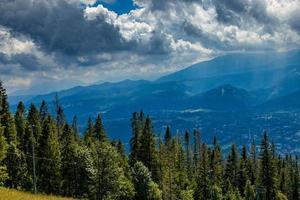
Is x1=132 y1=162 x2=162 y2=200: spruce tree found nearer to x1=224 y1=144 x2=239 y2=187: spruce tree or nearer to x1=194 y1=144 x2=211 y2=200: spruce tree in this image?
x1=194 y1=144 x2=211 y2=200: spruce tree

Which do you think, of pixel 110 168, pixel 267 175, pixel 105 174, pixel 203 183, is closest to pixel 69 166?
pixel 105 174

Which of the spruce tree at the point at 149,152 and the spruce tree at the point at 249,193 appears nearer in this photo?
the spruce tree at the point at 149,152

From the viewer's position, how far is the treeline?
73.9 metres

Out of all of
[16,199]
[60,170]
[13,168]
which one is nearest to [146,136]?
[60,170]

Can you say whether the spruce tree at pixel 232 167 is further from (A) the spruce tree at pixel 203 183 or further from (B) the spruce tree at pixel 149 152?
(B) the spruce tree at pixel 149 152

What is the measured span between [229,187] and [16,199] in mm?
97954

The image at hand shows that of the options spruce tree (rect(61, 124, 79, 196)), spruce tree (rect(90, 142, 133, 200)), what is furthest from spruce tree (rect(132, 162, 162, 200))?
spruce tree (rect(90, 142, 133, 200))

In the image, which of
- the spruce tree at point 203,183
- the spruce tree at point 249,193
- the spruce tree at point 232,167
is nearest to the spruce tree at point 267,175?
the spruce tree at point 249,193

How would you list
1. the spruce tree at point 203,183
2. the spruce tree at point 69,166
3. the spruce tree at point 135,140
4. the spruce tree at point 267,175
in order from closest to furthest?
the spruce tree at point 69,166 < the spruce tree at point 135,140 < the spruce tree at point 267,175 < the spruce tree at point 203,183

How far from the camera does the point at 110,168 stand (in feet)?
234

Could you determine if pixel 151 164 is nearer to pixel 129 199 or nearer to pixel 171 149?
pixel 129 199

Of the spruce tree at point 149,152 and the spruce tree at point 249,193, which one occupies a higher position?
the spruce tree at point 149,152

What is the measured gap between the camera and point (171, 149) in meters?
121

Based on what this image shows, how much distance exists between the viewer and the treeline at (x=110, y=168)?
7388 centimetres
